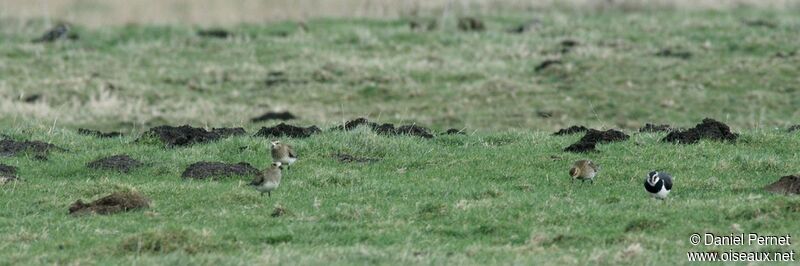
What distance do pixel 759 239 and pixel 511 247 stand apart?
3.02 m

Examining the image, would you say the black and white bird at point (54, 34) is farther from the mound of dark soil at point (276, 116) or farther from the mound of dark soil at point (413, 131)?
the mound of dark soil at point (413, 131)

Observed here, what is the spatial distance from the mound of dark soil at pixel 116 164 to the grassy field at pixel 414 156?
0.81 ft

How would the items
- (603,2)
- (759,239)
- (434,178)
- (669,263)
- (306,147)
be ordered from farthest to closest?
(603,2)
(306,147)
(434,178)
(759,239)
(669,263)

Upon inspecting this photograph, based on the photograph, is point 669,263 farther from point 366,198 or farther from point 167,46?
point 167,46

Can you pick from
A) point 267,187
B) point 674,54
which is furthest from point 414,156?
point 674,54

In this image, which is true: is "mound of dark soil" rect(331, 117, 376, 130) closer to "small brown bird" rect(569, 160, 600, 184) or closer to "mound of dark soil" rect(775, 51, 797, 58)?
"small brown bird" rect(569, 160, 600, 184)

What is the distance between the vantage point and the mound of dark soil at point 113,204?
16141 millimetres

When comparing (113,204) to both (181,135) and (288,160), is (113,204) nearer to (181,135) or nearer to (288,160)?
(288,160)

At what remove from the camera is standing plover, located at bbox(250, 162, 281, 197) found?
16.8m

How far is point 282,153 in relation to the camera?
18.7 m

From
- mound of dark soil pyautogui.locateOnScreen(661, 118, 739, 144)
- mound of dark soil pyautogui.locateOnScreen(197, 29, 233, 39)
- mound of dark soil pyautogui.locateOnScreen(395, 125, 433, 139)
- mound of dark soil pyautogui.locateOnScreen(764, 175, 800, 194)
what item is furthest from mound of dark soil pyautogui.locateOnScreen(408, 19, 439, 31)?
mound of dark soil pyautogui.locateOnScreen(764, 175, 800, 194)

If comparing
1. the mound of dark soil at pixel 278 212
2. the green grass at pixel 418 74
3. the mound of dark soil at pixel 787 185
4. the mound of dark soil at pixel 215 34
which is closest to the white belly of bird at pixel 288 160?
the mound of dark soil at pixel 278 212

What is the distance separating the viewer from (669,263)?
13258 mm

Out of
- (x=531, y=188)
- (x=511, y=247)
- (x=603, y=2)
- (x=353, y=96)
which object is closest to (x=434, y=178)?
(x=531, y=188)
